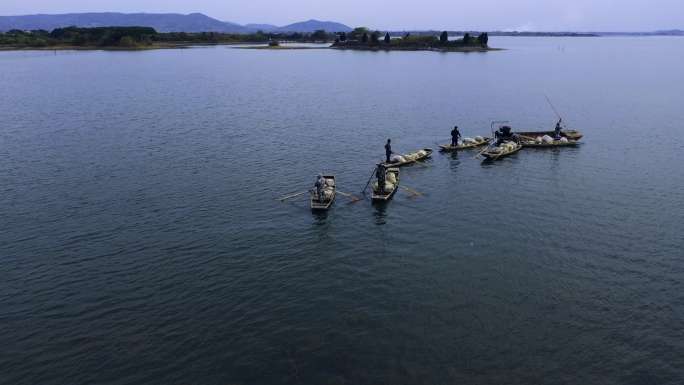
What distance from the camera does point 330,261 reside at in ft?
83.0

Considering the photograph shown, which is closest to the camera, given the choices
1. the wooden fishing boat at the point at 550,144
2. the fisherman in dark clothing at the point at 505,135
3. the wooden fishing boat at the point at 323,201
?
the wooden fishing boat at the point at 323,201

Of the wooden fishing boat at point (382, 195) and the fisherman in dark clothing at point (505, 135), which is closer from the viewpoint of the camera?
the wooden fishing boat at point (382, 195)

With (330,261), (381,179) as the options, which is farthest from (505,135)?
(330,261)

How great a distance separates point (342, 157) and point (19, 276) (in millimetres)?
29540

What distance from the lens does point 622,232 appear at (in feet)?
92.1

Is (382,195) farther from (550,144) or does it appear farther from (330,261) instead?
(550,144)

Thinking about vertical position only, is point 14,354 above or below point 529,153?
below

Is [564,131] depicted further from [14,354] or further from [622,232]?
[14,354]

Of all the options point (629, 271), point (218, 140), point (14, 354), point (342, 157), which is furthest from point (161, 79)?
point (629, 271)

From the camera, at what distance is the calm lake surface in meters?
18.0

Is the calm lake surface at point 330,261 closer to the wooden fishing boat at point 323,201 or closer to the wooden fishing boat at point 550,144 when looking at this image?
the wooden fishing boat at point 323,201

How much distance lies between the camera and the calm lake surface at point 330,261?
59.1 feet

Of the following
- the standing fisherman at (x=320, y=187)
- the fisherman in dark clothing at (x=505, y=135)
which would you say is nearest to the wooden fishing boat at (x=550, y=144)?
the fisherman in dark clothing at (x=505, y=135)

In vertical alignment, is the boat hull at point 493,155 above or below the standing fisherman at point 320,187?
above
